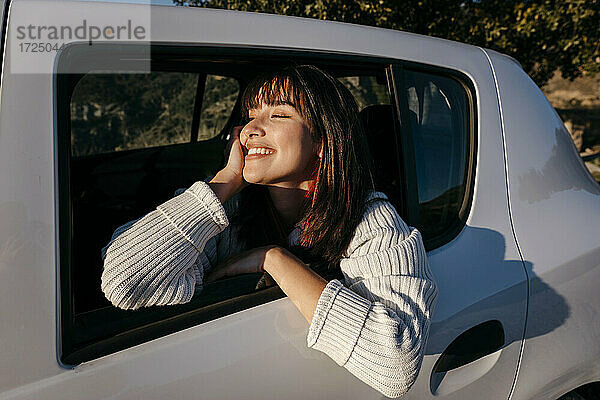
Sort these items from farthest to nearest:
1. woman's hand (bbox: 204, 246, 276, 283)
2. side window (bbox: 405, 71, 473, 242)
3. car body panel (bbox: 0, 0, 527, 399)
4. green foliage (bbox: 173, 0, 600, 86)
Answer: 1. green foliage (bbox: 173, 0, 600, 86)
2. side window (bbox: 405, 71, 473, 242)
3. woman's hand (bbox: 204, 246, 276, 283)
4. car body panel (bbox: 0, 0, 527, 399)

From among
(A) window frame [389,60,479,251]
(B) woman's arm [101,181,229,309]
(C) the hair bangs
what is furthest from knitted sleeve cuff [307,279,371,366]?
(C) the hair bangs

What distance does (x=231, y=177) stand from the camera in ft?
4.28

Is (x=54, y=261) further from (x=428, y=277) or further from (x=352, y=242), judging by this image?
(x=428, y=277)

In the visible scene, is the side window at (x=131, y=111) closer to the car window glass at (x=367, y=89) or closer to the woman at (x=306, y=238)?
the car window glass at (x=367, y=89)

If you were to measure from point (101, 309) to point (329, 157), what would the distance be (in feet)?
2.19

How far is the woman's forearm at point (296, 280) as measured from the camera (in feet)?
3.64

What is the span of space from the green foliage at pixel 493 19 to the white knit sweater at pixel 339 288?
A: 3.90m

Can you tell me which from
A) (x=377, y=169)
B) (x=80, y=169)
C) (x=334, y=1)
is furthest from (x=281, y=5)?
(x=377, y=169)

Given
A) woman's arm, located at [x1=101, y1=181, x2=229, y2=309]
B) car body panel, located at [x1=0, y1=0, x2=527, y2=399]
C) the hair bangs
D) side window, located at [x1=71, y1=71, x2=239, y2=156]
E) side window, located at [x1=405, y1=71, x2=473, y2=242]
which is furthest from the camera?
side window, located at [x1=71, y1=71, x2=239, y2=156]

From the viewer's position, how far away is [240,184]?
1322mm

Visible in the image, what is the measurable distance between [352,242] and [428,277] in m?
0.20

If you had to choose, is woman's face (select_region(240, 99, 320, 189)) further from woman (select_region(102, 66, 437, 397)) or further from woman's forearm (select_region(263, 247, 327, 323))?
woman's forearm (select_region(263, 247, 327, 323))

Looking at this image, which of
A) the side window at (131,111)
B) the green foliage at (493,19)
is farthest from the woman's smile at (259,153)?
the side window at (131,111)

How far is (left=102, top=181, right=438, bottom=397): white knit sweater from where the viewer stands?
41.4 inches
